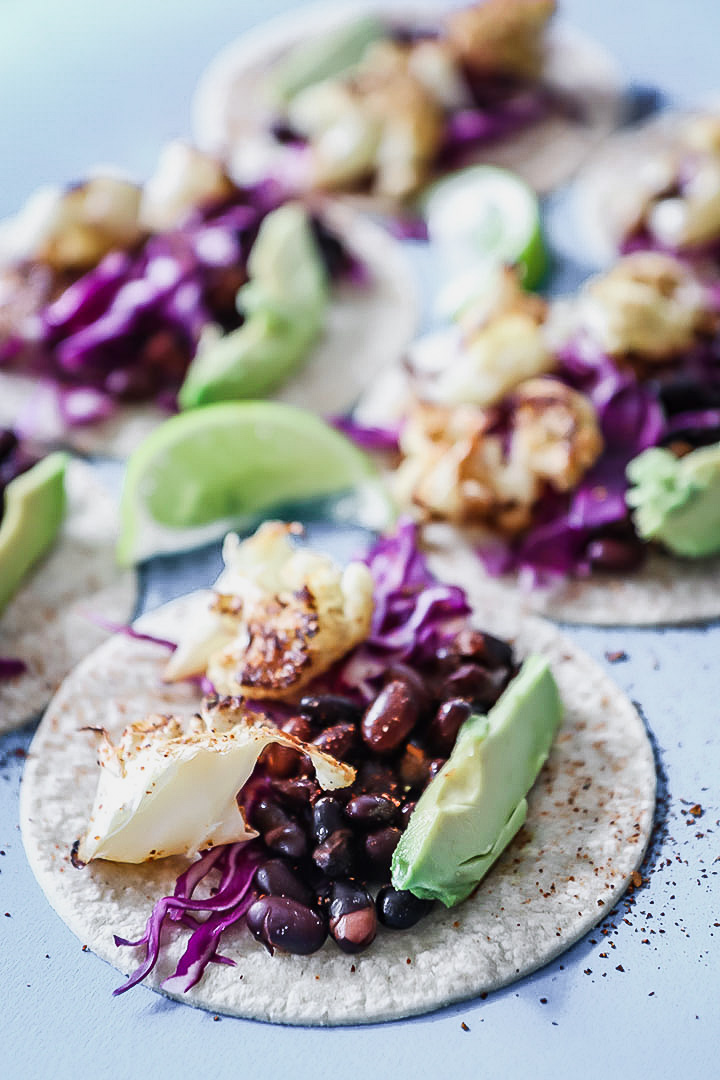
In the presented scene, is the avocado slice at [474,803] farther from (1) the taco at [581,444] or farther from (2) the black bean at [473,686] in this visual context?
(1) the taco at [581,444]

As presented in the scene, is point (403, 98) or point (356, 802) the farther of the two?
point (403, 98)

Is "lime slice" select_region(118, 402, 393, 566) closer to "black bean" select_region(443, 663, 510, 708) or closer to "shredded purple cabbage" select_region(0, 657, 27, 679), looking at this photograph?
"shredded purple cabbage" select_region(0, 657, 27, 679)

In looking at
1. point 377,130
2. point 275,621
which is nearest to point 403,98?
point 377,130

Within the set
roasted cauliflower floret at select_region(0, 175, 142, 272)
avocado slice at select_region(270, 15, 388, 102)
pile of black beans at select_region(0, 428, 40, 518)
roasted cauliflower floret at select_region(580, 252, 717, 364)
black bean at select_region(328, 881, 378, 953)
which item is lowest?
roasted cauliflower floret at select_region(580, 252, 717, 364)

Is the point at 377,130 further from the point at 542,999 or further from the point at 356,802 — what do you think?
the point at 542,999

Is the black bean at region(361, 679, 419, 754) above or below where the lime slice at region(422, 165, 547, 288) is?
above

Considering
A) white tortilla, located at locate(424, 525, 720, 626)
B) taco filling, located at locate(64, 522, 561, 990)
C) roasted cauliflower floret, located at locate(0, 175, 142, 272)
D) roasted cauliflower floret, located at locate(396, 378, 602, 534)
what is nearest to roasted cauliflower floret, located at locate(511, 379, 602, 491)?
roasted cauliflower floret, located at locate(396, 378, 602, 534)
